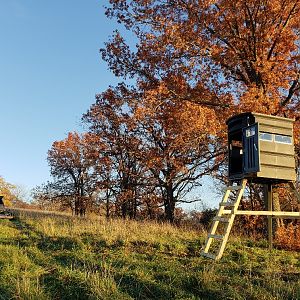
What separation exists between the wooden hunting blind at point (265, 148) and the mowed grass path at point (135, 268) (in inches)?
73.6

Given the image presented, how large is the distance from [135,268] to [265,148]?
4134 mm

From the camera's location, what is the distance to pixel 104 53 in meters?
16.5

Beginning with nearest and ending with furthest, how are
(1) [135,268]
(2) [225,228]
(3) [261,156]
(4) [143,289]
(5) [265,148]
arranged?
1. (4) [143,289]
2. (1) [135,268]
3. (2) [225,228]
4. (3) [261,156]
5. (5) [265,148]

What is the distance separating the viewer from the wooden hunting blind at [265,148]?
874cm

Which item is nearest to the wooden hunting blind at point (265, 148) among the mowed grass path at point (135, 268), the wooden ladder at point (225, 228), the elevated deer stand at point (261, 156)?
the elevated deer stand at point (261, 156)

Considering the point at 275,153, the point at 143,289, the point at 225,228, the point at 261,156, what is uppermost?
the point at 275,153

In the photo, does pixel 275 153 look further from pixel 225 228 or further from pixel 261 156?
pixel 225 228

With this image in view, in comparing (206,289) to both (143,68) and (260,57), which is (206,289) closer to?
(260,57)

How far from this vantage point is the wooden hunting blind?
874 cm

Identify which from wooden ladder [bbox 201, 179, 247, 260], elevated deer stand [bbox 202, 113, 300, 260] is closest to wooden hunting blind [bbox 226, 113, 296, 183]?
elevated deer stand [bbox 202, 113, 300, 260]

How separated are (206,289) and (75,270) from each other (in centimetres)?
234

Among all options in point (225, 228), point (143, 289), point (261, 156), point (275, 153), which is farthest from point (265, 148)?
point (143, 289)

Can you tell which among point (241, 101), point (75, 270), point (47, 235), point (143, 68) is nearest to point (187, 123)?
point (241, 101)

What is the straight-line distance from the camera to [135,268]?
6.98m
